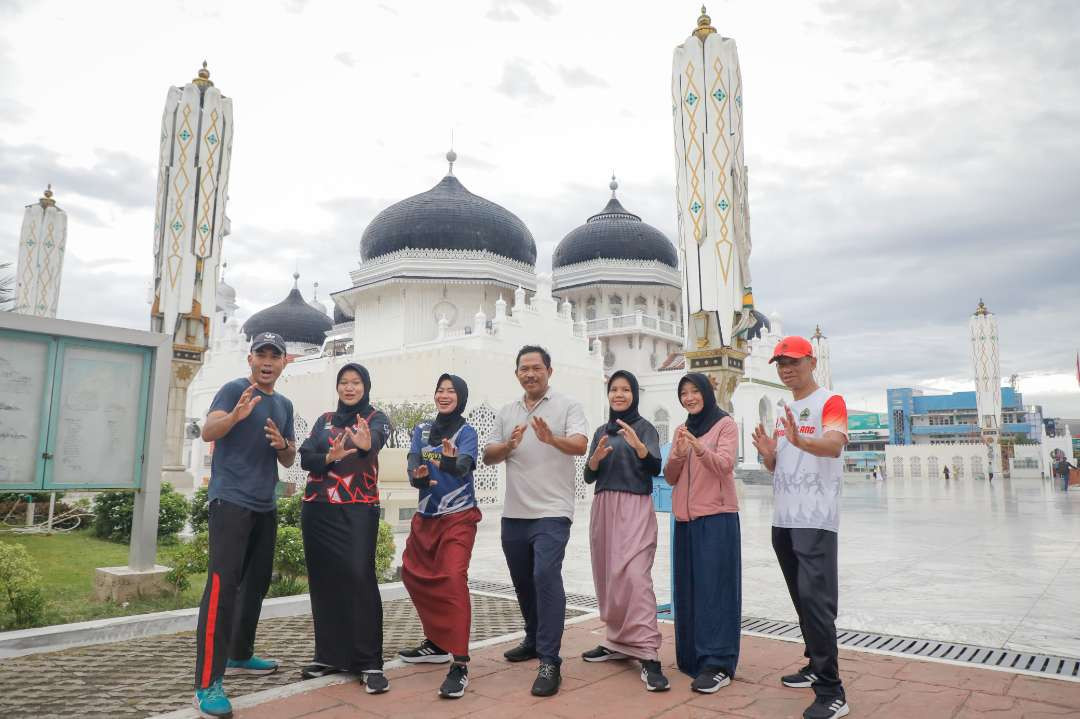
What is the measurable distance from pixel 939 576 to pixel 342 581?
492cm

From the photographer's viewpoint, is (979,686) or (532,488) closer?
(979,686)

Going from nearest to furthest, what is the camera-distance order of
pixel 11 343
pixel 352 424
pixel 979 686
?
pixel 979 686 → pixel 352 424 → pixel 11 343

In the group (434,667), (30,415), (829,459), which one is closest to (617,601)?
(434,667)

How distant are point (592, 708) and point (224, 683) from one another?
1540 millimetres

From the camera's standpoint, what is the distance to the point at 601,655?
3.44 m

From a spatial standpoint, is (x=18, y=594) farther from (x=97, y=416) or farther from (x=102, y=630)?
(x=97, y=416)

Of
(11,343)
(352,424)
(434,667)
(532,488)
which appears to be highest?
(11,343)

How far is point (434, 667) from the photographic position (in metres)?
3.33

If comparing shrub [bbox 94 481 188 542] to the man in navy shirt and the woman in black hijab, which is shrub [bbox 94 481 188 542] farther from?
the woman in black hijab

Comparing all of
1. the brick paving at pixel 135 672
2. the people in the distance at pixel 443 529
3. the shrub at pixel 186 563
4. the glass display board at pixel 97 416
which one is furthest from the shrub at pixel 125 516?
the people in the distance at pixel 443 529

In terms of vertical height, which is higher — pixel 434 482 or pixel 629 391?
pixel 629 391

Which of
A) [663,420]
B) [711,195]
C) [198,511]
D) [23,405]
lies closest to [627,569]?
[23,405]

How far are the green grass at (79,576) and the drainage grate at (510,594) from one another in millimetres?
1958

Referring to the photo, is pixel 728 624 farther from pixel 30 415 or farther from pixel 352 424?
pixel 30 415
